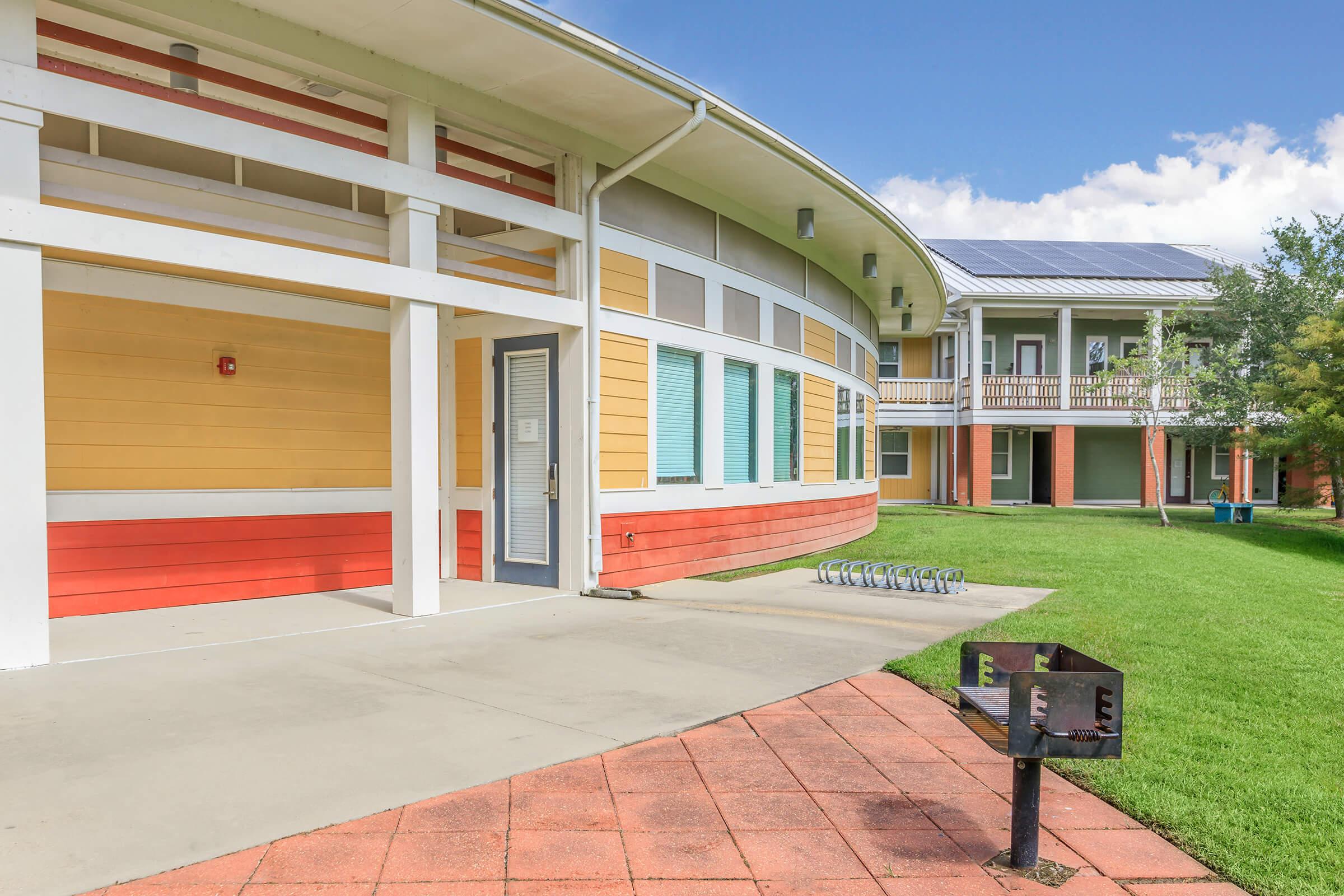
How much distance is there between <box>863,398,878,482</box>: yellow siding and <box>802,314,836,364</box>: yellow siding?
2919mm

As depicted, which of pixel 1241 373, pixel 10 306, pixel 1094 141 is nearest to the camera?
pixel 10 306

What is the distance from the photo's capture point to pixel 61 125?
23.2ft

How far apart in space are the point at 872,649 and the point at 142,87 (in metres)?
5.95

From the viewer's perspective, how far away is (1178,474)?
26781 millimetres

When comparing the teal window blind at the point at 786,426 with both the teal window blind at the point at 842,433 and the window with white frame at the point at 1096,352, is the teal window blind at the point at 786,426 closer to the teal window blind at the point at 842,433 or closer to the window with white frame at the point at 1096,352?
the teal window blind at the point at 842,433

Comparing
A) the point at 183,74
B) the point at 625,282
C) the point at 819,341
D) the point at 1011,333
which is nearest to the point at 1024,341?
the point at 1011,333

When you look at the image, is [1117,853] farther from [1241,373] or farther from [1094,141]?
[1094,141]

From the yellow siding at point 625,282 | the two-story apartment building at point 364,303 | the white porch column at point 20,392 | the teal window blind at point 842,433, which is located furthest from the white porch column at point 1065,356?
the white porch column at point 20,392

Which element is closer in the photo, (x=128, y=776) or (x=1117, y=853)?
(x=1117, y=853)

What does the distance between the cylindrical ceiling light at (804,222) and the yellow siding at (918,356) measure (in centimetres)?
1692

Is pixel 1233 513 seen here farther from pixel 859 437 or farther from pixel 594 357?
pixel 594 357

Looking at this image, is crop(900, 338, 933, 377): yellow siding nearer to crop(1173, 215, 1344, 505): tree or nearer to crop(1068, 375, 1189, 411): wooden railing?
crop(1068, 375, 1189, 411): wooden railing

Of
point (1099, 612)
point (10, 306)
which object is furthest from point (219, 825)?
point (1099, 612)

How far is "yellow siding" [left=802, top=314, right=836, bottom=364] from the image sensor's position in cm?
1271
